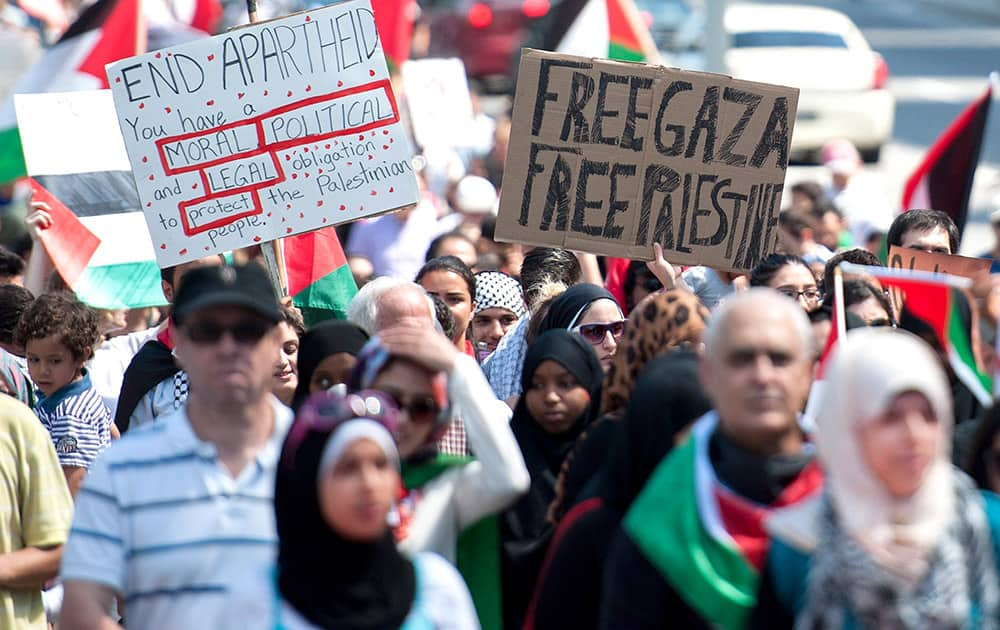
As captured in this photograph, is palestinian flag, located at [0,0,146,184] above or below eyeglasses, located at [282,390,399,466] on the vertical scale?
below

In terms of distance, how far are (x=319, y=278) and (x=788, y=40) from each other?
17.5m

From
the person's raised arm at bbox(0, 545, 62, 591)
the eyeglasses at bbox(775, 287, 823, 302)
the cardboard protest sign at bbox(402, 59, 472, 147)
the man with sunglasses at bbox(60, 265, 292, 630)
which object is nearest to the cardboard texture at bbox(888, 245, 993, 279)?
the eyeglasses at bbox(775, 287, 823, 302)

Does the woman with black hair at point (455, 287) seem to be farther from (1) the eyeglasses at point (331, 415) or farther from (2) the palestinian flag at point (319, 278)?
(1) the eyeglasses at point (331, 415)

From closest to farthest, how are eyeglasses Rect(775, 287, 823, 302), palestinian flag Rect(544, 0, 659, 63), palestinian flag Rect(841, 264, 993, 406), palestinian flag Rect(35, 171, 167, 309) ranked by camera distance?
1. palestinian flag Rect(841, 264, 993, 406)
2. eyeglasses Rect(775, 287, 823, 302)
3. palestinian flag Rect(35, 171, 167, 309)
4. palestinian flag Rect(544, 0, 659, 63)

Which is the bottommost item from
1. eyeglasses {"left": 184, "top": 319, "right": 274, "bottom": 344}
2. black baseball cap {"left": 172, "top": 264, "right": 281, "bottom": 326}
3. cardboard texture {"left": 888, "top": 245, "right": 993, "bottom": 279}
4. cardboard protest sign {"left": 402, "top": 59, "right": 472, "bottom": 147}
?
cardboard protest sign {"left": 402, "top": 59, "right": 472, "bottom": 147}

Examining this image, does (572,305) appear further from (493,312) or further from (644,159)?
(493,312)

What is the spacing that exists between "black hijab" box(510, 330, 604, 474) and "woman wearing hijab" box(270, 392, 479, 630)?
1625 millimetres

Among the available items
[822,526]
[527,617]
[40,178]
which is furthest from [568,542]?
[40,178]

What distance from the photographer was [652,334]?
446 centimetres

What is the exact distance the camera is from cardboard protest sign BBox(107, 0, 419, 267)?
705 cm

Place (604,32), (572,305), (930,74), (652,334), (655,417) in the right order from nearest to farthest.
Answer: (655,417) < (652,334) < (572,305) < (604,32) < (930,74)

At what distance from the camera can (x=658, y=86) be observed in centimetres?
730

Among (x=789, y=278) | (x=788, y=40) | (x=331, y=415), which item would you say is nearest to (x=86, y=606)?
(x=331, y=415)

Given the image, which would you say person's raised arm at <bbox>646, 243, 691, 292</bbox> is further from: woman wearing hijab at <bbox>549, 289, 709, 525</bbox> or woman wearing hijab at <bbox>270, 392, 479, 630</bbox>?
woman wearing hijab at <bbox>270, 392, 479, 630</bbox>
